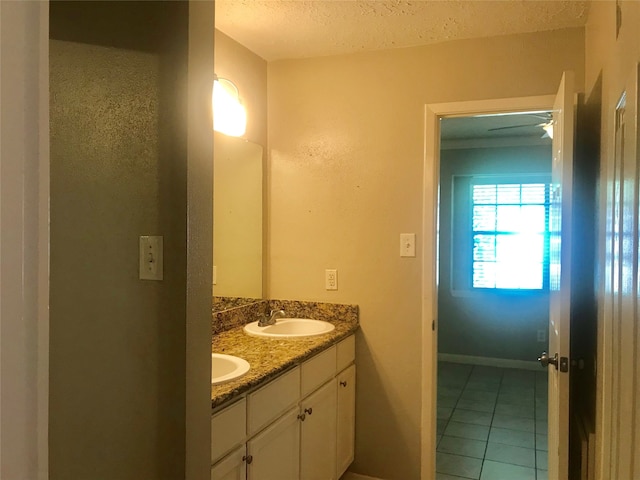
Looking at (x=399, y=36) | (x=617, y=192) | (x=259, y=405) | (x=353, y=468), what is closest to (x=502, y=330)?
(x=353, y=468)

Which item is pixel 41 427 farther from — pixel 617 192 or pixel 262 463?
pixel 262 463

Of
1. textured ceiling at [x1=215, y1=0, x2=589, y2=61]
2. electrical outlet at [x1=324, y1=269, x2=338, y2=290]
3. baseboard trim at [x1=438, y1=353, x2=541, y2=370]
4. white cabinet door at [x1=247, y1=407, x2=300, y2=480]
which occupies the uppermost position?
textured ceiling at [x1=215, y1=0, x2=589, y2=61]

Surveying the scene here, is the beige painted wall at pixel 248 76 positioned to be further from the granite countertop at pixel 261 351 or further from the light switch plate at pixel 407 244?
the granite countertop at pixel 261 351

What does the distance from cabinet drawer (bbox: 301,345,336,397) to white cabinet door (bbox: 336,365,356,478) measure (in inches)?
5.4

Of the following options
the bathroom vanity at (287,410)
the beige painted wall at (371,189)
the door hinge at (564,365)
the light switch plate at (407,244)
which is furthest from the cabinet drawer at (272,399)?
the door hinge at (564,365)

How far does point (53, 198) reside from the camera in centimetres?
128

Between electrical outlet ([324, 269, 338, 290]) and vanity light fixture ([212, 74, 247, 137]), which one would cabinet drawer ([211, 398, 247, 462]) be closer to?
electrical outlet ([324, 269, 338, 290])

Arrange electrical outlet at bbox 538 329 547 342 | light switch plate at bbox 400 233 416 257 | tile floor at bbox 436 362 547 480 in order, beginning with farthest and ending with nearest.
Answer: electrical outlet at bbox 538 329 547 342
tile floor at bbox 436 362 547 480
light switch plate at bbox 400 233 416 257

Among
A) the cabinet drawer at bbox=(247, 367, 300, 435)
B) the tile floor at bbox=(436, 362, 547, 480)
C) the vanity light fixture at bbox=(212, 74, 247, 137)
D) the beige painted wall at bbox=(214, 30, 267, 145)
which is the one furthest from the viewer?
the tile floor at bbox=(436, 362, 547, 480)

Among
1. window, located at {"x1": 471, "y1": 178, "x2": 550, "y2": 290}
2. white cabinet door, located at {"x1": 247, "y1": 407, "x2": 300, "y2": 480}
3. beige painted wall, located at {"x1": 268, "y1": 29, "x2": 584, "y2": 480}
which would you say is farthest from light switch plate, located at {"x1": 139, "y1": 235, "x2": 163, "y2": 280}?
window, located at {"x1": 471, "y1": 178, "x2": 550, "y2": 290}

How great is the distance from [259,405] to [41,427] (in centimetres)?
132

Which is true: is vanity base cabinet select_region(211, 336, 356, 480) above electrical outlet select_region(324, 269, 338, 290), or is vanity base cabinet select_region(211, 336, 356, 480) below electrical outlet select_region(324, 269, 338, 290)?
below

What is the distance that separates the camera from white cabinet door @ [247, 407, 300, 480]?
1.77 metres

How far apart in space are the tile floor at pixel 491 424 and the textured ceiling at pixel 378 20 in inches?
93.0
